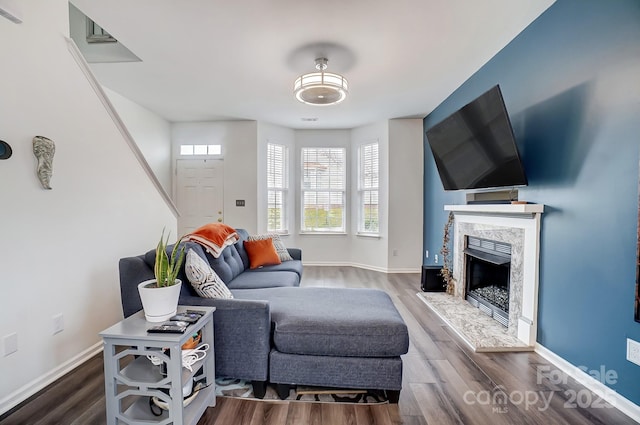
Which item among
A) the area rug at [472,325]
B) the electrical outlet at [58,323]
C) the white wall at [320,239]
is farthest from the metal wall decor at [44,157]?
the white wall at [320,239]

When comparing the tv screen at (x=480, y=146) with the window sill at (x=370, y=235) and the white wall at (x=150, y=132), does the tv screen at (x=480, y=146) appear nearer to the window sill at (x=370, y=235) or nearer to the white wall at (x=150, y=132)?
the window sill at (x=370, y=235)

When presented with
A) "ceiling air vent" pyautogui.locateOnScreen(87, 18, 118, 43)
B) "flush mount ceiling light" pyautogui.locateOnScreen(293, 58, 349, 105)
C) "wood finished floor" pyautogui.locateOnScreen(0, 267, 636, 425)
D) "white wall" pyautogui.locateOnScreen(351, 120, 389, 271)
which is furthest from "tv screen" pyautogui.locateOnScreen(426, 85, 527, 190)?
"ceiling air vent" pyautogui.locateOnScreen(87, 18, 118, 43)

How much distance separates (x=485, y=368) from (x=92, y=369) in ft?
9.13

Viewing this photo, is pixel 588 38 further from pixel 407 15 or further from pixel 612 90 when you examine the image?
pixel 407 15

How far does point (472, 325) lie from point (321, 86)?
262cm

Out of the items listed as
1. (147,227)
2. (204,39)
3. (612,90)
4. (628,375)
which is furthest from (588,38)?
(147,227)

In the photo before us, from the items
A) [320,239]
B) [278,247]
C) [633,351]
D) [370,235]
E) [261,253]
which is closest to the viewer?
[633,351]

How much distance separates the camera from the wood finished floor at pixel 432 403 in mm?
1513

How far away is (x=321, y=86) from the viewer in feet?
8.23

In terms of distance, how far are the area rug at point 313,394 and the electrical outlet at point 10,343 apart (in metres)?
1.15

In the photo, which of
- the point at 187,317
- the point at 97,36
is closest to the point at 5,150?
the point at 187,317

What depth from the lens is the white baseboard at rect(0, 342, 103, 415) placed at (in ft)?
5.10

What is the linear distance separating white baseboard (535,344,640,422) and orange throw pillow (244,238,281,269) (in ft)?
8.69

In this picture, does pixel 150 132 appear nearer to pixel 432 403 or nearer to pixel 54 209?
pixel 54 209
